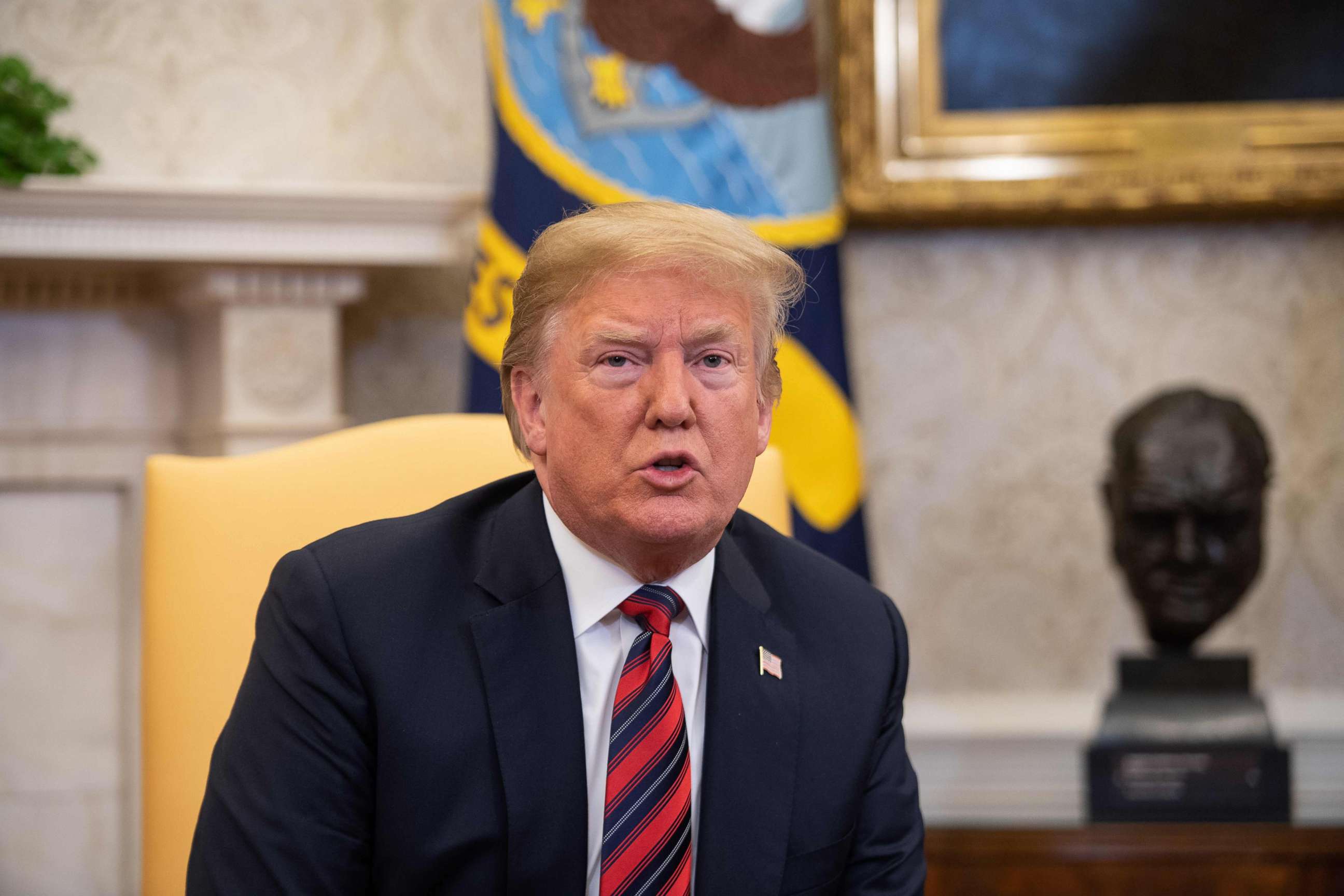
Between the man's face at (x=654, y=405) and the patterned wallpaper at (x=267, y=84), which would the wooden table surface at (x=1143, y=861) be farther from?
the patterned wallpaper at (x=267, y=84)

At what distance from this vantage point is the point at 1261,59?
2.91 m

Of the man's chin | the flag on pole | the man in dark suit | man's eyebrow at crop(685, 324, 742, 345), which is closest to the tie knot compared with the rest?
the man in dark suit

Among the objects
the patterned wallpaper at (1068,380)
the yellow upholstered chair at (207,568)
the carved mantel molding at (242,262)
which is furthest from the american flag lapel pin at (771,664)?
the patterned wallpaper at (1068,380)

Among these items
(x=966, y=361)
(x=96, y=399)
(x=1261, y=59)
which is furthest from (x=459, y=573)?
(x=1261, y=59)

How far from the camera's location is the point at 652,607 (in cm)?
118

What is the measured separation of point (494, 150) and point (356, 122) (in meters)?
0.49

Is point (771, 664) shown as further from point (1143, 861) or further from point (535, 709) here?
point (1143, 861)

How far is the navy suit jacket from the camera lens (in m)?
1.08

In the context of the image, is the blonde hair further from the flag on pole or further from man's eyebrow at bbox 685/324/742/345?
the flag on pole

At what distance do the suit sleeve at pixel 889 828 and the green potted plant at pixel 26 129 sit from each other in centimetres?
200

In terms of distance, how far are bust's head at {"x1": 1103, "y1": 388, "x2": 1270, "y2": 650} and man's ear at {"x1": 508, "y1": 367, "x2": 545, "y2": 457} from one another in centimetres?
164

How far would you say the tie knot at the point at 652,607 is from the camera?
118 cm

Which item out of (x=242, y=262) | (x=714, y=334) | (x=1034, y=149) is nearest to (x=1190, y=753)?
(x=1034, y=149)

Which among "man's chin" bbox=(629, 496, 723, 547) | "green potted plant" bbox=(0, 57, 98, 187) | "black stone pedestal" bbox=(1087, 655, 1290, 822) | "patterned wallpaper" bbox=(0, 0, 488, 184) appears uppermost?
"patterned wallpaper" bbox=(0, 0, 488, 184)
